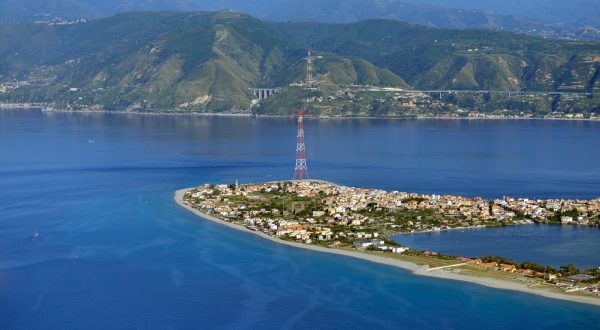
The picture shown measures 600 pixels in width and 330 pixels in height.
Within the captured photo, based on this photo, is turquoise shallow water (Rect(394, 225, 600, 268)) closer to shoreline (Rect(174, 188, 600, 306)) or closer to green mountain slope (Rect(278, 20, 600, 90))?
shoreline (Rect(174, 188, 600, 306))

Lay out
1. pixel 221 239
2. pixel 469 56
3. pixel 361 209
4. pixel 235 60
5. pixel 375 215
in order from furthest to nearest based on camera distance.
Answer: pixel 235 60 < pixel 469 56 < pixel 361 209 < pixel 375 215 < pixel 221 239

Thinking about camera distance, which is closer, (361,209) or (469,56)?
(361,209)

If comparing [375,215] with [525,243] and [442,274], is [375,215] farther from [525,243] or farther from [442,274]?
[442,274]

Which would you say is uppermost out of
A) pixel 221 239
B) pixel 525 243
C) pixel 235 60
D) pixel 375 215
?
pixel 235 60

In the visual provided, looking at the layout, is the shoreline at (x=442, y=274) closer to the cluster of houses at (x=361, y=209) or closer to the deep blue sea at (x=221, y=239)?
the deep blue sea at (x=221, y=239)

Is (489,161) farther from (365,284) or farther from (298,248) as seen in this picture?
(365,284)

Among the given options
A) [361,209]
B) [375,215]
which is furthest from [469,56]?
[375,215]

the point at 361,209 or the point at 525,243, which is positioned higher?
the point at 361,209
